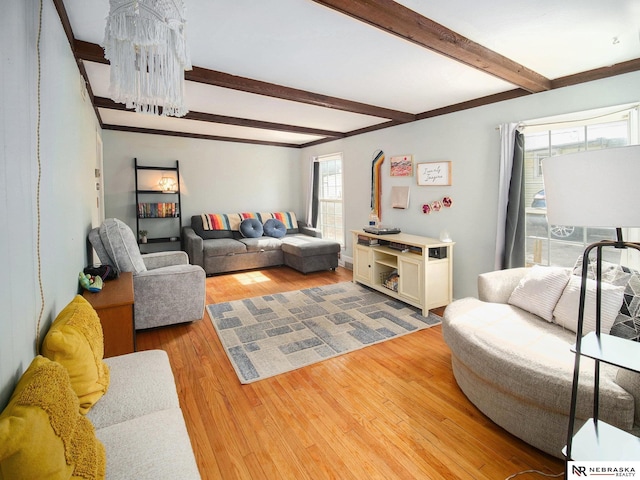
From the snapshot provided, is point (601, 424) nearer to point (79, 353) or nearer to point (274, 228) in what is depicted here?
point (79, 353)

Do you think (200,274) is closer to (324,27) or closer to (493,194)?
(324,27)

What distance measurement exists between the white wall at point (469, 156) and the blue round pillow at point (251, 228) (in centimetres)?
241

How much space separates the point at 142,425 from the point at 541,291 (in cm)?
249

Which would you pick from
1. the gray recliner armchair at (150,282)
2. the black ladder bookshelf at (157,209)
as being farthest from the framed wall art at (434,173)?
the black ladder bookshelf at (157,209)

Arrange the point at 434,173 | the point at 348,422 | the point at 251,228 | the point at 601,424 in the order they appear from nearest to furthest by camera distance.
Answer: the point at 601,424, the point at 348,422, the point at 434,173, the point at 251,228

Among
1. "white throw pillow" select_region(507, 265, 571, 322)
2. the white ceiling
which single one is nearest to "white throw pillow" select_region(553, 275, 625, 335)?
"white throw pillow" select_region(507, 265, 571, 322)

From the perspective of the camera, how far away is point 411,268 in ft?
11.9

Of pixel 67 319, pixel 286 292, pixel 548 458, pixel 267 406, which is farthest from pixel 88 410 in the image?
pixel 286 292

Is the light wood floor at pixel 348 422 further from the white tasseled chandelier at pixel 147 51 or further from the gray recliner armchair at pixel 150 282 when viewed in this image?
the white tasseled chandelier at pixel 147 51

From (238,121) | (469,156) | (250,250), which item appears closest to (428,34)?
(469,156)

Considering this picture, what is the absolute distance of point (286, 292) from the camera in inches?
171

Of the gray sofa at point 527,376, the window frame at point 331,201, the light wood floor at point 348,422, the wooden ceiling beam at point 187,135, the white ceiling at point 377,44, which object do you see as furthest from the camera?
the window frame at point 331,201

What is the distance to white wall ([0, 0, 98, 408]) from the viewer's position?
979mm

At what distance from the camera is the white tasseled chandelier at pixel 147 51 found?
3.87 ft
